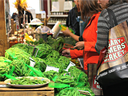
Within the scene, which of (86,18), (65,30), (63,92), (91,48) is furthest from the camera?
(65,30)

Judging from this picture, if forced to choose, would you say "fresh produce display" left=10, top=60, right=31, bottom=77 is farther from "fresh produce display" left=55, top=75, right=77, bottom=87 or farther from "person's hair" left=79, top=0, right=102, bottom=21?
"person's hair" left=79, top=0, right=102, bottom=21

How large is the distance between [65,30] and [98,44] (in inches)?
59.7

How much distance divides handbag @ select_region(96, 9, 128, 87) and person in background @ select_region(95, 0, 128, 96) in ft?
0.12

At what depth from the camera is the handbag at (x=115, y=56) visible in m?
1.27

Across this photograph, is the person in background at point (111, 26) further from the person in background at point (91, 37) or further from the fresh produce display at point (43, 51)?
the fresh produce display at point (43, 51)

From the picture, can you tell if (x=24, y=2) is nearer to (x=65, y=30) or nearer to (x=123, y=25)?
(x=65, y=30)

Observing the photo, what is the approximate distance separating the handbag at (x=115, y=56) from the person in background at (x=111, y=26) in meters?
0.04

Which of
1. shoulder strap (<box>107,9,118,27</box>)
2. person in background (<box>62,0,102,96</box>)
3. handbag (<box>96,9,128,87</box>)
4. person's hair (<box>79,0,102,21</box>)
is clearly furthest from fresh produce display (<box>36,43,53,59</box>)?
shoulder strap (<box>107,9,118,27</box>)

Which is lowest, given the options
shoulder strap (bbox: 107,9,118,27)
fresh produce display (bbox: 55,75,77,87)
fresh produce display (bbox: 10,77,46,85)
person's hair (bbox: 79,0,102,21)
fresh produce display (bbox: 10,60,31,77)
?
fresh produce display (bbox: 55,75,77,87)

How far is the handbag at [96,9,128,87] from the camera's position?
1269 mm

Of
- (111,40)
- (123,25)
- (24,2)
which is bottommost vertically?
(111,40)

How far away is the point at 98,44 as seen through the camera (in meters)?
1.50

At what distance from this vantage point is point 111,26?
1.36 meters

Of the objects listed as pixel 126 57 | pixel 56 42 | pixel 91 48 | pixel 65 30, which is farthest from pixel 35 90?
pixel 65 30
